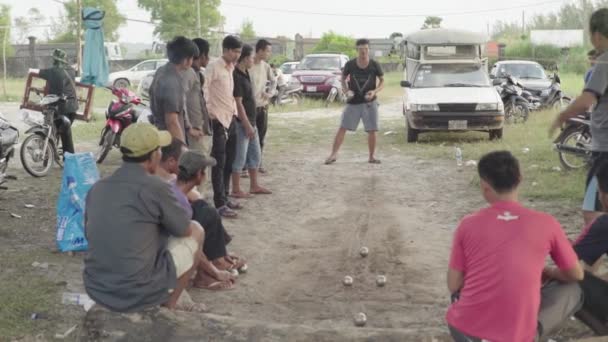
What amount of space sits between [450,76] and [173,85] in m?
10.3

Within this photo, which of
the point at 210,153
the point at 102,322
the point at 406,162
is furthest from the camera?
the point at 406,162

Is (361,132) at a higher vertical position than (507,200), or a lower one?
lower

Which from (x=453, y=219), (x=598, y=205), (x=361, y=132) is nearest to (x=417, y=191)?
(x=453, y=219)

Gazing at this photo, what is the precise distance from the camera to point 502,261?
373cm

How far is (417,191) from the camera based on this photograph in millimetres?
10789

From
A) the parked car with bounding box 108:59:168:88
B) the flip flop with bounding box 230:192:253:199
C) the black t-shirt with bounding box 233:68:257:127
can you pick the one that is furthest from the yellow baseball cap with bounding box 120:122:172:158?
the parked car with bounding box 108:59:168:88

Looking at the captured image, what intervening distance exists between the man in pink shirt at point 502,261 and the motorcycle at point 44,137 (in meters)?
8.83

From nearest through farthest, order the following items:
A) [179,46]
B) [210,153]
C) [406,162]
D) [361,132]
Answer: [179,46] < [210,153] < [406,162] < [361,132]

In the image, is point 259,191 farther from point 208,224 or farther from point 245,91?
point 208,224

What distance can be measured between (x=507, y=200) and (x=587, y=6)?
56333 millimetres

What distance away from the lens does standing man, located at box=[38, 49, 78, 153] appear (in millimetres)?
12070

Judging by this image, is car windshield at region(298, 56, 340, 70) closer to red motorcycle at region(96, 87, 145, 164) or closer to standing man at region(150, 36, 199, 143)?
Answer: red motorcycle at region(96, 87, 145, 164)

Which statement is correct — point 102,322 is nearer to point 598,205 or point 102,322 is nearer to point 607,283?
point 607,283

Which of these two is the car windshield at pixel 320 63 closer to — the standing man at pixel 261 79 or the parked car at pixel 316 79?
the parked car at pixel 316 79
